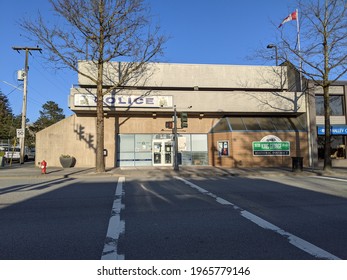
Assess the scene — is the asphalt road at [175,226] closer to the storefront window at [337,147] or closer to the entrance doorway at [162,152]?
the entrance doorway at [162,152]

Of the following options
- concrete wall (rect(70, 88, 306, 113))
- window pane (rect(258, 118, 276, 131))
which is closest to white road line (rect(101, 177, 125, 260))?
concrete wall (rect(70, 88, 306, 113))

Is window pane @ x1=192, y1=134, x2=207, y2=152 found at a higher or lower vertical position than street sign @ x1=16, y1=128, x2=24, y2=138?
lower

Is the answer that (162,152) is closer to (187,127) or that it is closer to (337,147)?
(187,127)

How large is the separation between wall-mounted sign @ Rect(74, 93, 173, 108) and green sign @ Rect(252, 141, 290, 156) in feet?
25.9

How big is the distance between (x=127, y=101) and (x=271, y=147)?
12.5 meters

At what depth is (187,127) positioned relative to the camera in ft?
83.9

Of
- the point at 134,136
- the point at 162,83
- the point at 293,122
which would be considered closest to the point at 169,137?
the point at 134,136

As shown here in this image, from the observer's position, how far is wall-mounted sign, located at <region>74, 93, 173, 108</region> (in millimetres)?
23125

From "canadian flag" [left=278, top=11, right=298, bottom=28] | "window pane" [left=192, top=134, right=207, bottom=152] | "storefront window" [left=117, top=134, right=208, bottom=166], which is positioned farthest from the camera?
"window pane" [left=192, top=134, right=207, bottom=152]

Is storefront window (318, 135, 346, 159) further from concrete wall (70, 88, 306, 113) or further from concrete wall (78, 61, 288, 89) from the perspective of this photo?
concrete wall (78, 61, 288, 89)

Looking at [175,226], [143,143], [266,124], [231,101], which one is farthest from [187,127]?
[175,226]

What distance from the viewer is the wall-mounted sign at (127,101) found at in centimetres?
2312

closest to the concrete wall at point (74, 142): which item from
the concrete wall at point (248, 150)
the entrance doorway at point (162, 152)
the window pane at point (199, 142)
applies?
the entrance doorway at point (162, 152)
